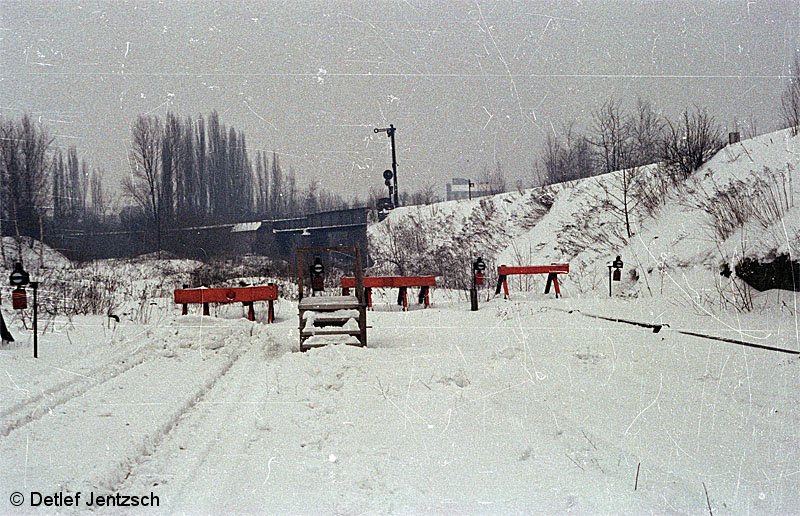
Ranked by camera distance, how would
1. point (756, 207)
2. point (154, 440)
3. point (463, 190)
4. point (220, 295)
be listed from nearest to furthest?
point (154, 440) → point (756, 207) → point (220, 295) → point (463, 190)

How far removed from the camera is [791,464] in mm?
3129

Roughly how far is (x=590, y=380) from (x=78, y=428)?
4.44m

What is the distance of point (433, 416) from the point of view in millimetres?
4570

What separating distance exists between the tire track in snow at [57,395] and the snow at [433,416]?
35 millimetres

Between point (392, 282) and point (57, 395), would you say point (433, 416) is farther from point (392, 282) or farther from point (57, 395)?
point (392, 282)

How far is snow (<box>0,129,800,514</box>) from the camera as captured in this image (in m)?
3.02

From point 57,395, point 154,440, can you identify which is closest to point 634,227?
point 57,395

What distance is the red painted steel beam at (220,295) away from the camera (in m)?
11.2

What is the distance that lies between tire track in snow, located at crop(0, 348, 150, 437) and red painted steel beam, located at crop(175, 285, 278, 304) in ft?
12.6

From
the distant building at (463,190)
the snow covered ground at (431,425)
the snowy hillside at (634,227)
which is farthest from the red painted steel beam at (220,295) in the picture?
the distant building at (463,190)

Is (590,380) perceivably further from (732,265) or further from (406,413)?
(732,265)

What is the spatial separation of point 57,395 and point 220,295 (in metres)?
6.05

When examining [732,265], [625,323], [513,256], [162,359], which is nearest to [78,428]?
[162,359]

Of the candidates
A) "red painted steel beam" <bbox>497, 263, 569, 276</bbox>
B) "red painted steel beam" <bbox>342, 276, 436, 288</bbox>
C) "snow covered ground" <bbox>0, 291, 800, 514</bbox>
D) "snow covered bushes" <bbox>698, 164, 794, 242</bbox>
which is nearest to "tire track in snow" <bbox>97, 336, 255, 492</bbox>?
"snow covered ground" <bbox>0, 291, 800, 514</bbox>
